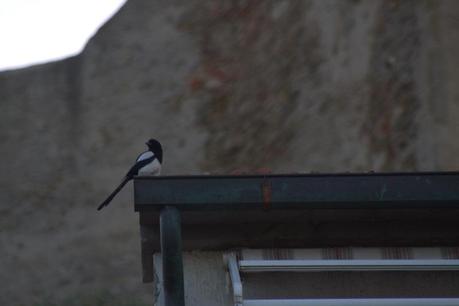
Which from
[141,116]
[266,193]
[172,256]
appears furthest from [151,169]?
[141,116]

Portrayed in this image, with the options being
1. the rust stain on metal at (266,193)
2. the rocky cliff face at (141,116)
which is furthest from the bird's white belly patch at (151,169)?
the rocky cliff face at (141,116)

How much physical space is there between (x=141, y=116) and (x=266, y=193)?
35.9ft

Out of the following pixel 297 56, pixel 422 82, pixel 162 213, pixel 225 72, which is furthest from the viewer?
pixel 225 72

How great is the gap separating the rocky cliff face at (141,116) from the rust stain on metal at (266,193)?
805 centimetres

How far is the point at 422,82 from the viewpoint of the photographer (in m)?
9.55

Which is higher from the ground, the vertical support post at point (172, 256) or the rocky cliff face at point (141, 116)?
the rocky cliff face at point (141, 116)

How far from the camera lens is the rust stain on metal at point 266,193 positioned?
4.96 meters

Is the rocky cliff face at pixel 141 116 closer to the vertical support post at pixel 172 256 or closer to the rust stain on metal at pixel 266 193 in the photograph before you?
the rust stain on metal at pixel 266 193

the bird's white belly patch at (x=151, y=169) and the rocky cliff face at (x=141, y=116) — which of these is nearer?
the bird's white belly patch at (x=151, y=169)

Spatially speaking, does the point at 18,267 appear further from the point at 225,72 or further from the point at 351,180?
the point at 351,180

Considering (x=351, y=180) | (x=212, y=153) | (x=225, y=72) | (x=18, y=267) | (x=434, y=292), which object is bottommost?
(x=434, y=292)

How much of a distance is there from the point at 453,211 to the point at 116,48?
11245mm

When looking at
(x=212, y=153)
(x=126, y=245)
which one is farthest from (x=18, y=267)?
(x=212, y=153)

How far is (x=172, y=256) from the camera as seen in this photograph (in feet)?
15.9
